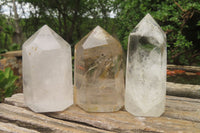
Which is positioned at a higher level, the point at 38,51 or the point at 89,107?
the point at 38,51

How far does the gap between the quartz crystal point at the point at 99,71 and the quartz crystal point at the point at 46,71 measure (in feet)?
0.30

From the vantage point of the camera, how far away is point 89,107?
100 cm

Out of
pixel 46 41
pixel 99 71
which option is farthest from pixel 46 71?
pixel 99 71

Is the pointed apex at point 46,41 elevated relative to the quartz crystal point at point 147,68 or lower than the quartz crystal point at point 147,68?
elevated

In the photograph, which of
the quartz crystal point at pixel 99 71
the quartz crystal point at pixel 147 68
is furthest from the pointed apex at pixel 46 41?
the quartz crystal point at pixel 147 68

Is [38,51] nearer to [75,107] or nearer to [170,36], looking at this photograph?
[75,107]

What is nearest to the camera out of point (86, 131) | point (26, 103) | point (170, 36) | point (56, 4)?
point (86, 131)

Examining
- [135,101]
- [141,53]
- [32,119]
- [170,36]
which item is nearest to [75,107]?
[32,119]

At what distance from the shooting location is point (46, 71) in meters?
0.94

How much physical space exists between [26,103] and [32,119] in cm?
17

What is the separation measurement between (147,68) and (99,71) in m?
0.26

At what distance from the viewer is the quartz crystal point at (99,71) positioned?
3.06ft

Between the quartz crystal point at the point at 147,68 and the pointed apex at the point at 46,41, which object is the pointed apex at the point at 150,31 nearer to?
the quartz crystal point at the point at 147,68

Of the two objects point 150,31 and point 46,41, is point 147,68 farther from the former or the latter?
point 46,41
